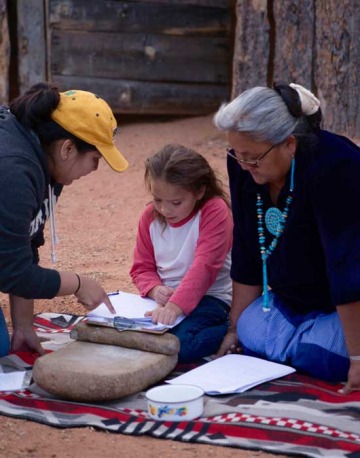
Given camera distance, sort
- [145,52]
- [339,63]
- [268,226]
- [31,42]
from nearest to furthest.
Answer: [268,226], [339,63], [31,42], [145,52]

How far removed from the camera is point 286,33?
717cm

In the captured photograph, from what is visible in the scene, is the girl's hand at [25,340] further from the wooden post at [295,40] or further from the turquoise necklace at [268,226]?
the wooden post at [295,40]

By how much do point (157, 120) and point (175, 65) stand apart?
55cm

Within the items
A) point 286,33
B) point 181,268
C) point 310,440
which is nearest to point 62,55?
point 286,33

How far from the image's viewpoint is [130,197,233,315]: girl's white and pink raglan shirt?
Result: 393 cm

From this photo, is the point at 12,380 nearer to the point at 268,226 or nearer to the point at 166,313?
the point at 166,313

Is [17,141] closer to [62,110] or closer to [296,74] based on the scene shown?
[62,110]

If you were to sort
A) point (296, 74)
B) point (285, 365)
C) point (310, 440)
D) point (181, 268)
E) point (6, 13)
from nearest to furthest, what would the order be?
point (310, 440) < point (285, 365) < point (181, 268) < point (296, 74) < point (6, 13)

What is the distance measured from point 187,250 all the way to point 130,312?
0.40 meters

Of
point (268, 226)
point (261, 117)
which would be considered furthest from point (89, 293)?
point (261, 117)

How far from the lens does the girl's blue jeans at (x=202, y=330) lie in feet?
12.5

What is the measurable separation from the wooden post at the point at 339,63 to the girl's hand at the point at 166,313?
344 cm

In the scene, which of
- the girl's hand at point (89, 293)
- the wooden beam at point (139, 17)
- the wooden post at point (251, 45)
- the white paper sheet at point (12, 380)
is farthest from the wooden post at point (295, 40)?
the white paper sheet at point (12, 380)

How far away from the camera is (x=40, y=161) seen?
3.54 meters
